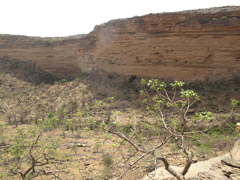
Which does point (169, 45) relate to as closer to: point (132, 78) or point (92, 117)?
point (132, 78)

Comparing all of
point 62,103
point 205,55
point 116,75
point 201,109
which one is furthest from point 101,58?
point 201,109

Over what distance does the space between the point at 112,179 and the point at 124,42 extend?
14913 millimetres

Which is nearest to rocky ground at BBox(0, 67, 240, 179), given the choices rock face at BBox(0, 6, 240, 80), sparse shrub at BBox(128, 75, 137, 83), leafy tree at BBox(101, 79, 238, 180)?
sparse shrub at BBox(128, 75, 137, 83)

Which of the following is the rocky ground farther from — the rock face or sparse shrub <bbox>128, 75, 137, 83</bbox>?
the rock face

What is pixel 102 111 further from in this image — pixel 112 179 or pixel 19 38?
pixel 19 38

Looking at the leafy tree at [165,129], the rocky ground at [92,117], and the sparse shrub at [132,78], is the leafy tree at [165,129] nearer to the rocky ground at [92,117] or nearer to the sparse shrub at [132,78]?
the rocky ground at [92,117]

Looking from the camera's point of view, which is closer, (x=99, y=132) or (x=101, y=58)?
(x=99, y=132)

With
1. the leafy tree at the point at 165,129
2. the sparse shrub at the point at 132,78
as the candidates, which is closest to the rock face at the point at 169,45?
the sparse shrub at the point at 132,78

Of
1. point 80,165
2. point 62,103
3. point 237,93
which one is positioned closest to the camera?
point 80,165

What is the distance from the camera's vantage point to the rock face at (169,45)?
14.1 meters

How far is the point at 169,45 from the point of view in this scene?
54.4 feet

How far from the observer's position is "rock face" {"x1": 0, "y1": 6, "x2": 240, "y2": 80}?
1415cm

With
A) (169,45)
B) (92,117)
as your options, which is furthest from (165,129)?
(169,45)

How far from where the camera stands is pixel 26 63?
3005 centimetres
